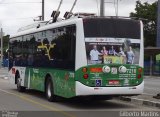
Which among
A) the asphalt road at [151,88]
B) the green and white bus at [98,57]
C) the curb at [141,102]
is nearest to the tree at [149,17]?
the asphalt road at [151,88]

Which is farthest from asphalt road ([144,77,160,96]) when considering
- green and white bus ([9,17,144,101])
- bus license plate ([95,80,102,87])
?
bus license plate ([95,80,102,87])

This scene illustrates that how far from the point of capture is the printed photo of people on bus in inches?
618

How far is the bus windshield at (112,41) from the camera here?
51.6 ft

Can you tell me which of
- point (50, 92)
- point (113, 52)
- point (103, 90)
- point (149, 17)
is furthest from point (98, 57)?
point (149, 17)

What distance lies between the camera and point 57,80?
57.3 ft

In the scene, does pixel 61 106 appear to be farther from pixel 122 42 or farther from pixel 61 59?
pixel 122 42

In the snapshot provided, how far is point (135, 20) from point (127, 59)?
145cm

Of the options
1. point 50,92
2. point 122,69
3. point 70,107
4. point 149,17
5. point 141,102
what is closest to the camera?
point 122,69

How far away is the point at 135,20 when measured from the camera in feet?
54.2

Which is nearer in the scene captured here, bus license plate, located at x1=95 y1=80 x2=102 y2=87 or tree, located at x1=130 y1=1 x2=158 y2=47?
bus license plate, located at x1=95 y1=80 x2=102 y2=87

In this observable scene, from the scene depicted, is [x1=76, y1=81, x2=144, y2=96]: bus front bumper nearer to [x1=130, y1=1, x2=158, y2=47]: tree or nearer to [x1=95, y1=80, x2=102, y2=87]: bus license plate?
[x1=95, y1=80, x2=102, y2=87]: bus license plate

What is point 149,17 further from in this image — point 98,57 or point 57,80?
point 98,57

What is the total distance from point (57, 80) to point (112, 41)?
2.78 m

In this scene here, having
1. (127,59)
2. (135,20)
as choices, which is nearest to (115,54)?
(127,59)
